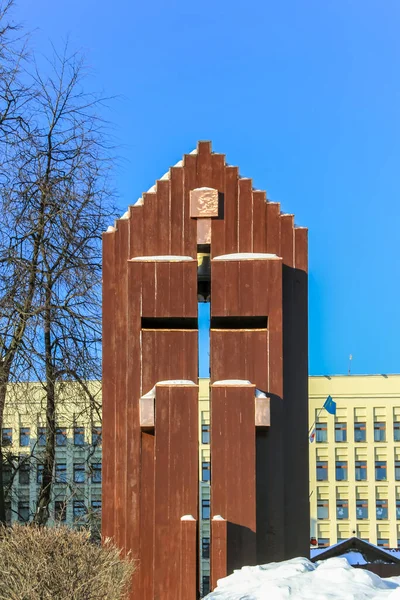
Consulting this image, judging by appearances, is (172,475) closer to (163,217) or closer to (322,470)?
(163,217)

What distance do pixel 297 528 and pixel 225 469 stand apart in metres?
1.35

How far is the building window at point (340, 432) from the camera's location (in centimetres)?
6053

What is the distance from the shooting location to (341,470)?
60.1m

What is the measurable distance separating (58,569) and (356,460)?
51.9 meters

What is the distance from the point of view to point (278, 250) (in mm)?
12180

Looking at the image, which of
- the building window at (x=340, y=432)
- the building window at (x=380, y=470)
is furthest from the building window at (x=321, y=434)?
the building window at (x=380, y=470)

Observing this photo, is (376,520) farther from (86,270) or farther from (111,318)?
(111,318)

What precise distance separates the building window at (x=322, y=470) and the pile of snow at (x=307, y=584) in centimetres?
5171

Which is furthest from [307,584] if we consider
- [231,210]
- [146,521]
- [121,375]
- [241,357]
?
[231,210]

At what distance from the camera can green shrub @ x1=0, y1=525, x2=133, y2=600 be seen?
9922 millimetres

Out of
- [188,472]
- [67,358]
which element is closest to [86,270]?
[67,358]

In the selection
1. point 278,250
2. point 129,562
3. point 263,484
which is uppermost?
point 278,250

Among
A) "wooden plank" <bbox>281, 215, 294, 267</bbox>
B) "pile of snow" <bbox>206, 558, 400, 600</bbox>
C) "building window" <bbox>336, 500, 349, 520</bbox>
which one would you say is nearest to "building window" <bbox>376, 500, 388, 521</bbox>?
"building window" <bbox>336, 500, 349, 520</bbox>

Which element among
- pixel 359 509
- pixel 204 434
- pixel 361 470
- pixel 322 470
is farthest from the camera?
pixel 322 470
